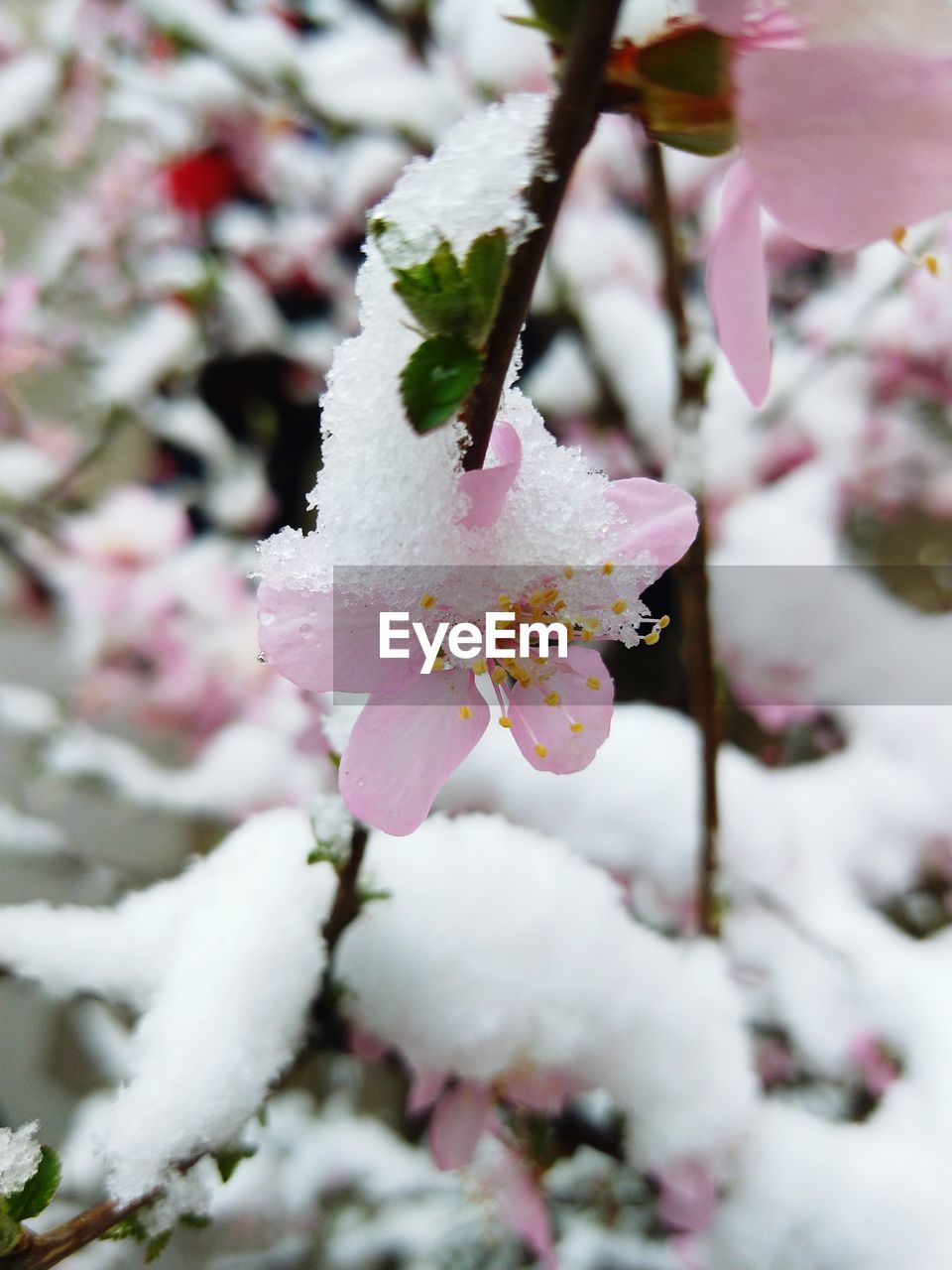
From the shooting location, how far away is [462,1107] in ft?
1.57

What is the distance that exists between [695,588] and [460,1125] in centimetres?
34

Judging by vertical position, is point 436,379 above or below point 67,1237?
above

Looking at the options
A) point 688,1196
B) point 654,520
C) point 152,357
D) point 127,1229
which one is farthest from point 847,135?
point 152,357

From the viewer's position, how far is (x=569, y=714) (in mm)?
275

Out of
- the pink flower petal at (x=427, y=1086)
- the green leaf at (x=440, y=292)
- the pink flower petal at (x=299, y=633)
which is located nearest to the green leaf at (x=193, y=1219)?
the pink flower petal at (x=427, y=1086)

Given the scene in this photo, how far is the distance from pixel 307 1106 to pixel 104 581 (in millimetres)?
814

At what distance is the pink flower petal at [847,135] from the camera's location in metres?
0.20

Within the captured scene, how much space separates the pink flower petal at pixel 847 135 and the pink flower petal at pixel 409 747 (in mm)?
157

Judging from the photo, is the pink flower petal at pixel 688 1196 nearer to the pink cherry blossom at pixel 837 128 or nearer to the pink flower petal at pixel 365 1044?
the pink flower petal at pixel 365 1044

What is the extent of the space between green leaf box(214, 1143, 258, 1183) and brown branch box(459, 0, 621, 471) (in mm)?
304

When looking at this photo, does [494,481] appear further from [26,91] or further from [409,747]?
[26,91]

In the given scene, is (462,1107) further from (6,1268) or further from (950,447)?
(950,447)

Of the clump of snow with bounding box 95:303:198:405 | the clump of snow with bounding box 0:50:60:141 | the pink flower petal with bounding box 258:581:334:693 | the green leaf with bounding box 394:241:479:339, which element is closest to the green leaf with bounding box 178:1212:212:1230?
the pink flower petal with bounding box 258:581:334:693

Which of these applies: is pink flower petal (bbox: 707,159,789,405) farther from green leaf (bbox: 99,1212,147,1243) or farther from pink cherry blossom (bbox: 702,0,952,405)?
green leaf (bbox: 99,1212,147,1243)
